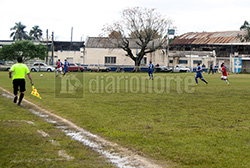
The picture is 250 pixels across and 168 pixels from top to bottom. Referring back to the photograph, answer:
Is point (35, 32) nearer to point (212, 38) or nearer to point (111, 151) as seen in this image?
point (212, 38)

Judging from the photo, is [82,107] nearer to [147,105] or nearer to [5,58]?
[147,105]

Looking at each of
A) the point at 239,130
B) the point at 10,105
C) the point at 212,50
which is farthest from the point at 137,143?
the point at 212,50

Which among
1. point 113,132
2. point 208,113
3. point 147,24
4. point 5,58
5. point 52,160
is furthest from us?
point 5,58

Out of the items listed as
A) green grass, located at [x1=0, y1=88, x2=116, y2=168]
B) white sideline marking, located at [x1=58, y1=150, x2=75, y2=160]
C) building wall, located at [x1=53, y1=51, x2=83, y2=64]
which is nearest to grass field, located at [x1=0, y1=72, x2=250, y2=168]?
green grass, located at [x1=0, y1=88, x2=116, y2=168]

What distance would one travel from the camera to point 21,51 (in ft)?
216

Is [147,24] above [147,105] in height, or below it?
above

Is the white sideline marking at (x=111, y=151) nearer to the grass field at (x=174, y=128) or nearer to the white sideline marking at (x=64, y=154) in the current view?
the grass field at (x=174, y=128)

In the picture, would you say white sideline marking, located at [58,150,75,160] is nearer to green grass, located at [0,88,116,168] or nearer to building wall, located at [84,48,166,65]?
green grass, located at [0,88,116,168]

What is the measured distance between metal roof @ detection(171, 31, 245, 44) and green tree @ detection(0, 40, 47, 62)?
34.8 metres

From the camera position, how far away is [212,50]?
74.9 meters

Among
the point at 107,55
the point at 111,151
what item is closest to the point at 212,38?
the point at 107,55

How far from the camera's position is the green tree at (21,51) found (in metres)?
63.4

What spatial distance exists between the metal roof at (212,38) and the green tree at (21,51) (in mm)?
34765

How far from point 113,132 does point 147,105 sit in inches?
199
